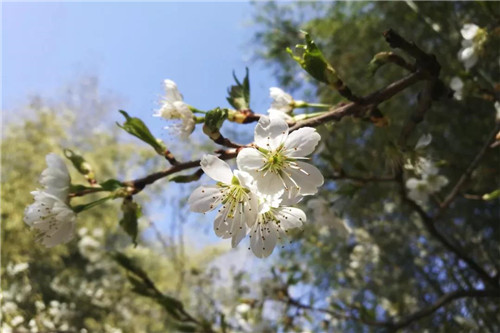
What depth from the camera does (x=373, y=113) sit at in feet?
1.78

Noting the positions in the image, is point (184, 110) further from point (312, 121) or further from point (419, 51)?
point (419, 51)

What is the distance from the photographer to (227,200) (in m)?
0.48

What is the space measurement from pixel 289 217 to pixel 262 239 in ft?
0.12

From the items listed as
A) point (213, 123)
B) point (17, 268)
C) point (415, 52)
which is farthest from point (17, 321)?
point (415, 52)

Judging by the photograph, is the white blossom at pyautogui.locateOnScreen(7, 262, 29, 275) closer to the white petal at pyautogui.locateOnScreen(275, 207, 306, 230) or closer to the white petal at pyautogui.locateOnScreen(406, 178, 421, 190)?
the white petal at pyautogui.locateOnScreen(406, 178, 421, 190)

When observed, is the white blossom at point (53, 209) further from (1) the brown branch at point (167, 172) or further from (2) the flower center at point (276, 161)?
(2) the flower center at point (276, 161)

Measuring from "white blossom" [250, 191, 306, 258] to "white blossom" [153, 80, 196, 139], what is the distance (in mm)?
154

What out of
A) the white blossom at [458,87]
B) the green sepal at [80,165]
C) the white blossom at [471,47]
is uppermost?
the white blossom at [471,47]

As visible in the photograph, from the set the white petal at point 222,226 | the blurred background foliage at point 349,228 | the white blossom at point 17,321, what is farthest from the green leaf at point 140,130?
the white blossom at point 17,321

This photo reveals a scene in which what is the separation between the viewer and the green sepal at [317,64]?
47 cm

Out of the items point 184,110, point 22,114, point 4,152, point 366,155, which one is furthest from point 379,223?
point 22,114

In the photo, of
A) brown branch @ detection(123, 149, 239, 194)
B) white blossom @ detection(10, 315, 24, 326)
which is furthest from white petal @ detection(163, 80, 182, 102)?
white blossom @ detection(10, 315, 24, 326)

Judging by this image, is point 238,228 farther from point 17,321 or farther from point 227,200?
point 17,321

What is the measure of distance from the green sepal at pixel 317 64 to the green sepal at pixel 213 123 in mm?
122
